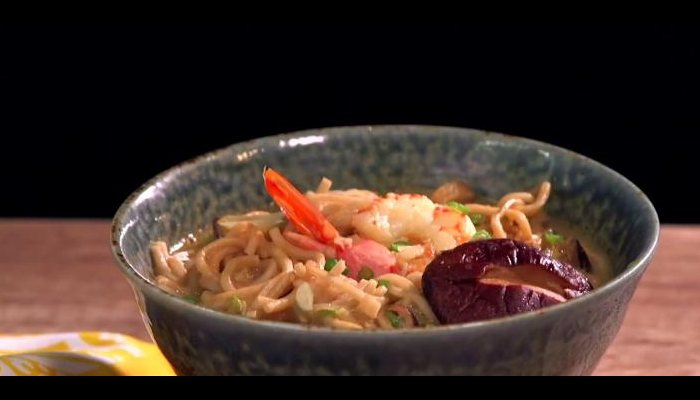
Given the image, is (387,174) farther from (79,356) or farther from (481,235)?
(79,356)

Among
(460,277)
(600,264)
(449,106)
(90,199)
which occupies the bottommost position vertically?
(90,199)

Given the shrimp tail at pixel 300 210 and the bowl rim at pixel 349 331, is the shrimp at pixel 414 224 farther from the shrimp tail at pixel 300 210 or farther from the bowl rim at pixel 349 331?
the bowl rim at pixel 349 331

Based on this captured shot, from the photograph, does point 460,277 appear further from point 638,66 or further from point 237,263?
point 638,66

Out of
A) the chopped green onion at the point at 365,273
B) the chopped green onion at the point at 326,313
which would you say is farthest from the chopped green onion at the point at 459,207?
the chopped green onion at the point at 326,313

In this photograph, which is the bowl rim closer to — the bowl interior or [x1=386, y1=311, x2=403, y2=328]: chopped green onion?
the bowl interior

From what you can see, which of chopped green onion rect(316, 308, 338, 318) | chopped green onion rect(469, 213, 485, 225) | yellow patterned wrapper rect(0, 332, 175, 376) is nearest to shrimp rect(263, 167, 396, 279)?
chopped green onion rect(316, 308, 338, 318)

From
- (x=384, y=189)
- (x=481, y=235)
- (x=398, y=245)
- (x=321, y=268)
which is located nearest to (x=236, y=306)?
(x=321, y=268)

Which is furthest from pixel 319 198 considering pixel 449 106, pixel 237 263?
pixel 449 106
